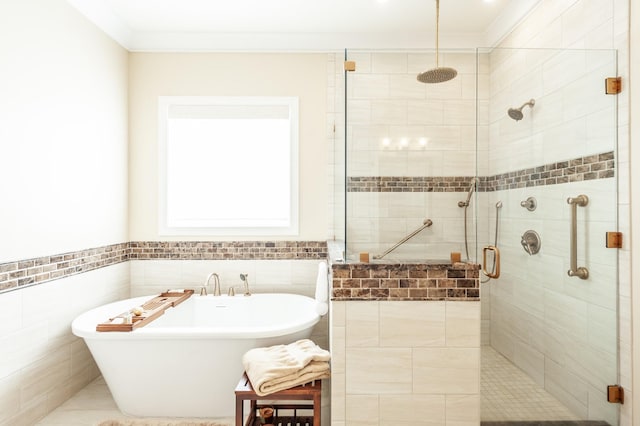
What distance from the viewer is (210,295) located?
323 centimetres

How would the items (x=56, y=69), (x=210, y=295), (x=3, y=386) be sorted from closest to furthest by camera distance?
(x=3, y=386) → (x=56, y=69) → (x=210, y=295)

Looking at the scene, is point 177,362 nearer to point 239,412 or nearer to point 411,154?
point 239,412

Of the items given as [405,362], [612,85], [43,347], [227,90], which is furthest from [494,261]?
[43,347]

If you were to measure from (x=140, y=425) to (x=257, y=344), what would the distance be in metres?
0.81

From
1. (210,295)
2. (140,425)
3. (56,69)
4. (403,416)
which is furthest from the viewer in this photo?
(210,295)

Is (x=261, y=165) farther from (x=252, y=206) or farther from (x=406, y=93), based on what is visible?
(x=406, y=93)

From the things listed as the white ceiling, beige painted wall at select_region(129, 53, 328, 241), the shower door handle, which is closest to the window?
beige painted wall at select_region(129, 53, 328, 241)

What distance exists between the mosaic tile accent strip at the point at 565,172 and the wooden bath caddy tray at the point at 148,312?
7.10 feet

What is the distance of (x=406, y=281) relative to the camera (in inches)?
76.2

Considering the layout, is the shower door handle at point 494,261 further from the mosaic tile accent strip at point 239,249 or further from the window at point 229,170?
the window at point 229,170

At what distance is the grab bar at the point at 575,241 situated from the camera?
6.70 feet

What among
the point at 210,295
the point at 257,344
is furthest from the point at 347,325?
the point at 210,295

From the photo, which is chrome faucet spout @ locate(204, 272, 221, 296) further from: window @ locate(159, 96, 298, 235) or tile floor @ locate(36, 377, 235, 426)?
tile floor @ locate(36, 377, 235, 426)

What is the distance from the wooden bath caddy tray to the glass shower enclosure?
134 centimetres
